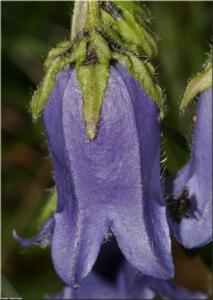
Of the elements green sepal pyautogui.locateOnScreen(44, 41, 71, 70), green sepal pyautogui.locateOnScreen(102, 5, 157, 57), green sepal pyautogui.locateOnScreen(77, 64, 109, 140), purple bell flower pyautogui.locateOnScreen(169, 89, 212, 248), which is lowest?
purple bell flower pyautogui.locateOnScreen(169, 89, 212, 248)

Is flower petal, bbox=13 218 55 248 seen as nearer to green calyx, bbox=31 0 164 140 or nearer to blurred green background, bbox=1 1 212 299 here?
green calyx, bbox=31 0 164 140

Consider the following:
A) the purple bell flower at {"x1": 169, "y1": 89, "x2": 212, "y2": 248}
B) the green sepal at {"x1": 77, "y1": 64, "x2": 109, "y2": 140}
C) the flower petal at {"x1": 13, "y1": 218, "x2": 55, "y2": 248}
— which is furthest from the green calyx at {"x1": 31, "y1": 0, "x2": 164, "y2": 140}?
the flower petal at {"x1": 13, "y1": 218, "x2": 55, "y2": 248}

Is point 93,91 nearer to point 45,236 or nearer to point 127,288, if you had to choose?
point 45,236

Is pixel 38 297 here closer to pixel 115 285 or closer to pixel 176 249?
pixel 176 249

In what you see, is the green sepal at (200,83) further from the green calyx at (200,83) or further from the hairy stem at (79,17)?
the hairy stem at (79,17)

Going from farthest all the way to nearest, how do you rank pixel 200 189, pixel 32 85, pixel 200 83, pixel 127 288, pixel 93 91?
pixel 32 85
pixel 127 288
pixel 200 189
pixel 200 83
pixel 93 91

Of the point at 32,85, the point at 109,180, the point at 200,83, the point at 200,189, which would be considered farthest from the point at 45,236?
the point at 32,85
